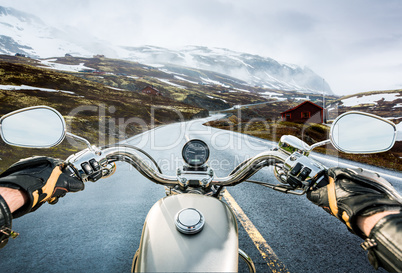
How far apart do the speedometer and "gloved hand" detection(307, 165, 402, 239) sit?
0.94 m

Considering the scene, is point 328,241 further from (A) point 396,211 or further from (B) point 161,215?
(B) point 161,215

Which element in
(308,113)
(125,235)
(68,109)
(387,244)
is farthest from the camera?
(308,113)

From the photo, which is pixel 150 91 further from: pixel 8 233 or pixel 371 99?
pixel 8 233

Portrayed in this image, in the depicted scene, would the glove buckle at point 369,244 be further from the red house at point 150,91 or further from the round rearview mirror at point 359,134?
the red house at point 150,91

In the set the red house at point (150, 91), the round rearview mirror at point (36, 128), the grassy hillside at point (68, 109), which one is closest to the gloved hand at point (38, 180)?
the round rearview mirror at point (36, 128)

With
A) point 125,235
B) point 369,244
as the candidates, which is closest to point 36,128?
point 125,235

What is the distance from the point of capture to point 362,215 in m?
0.91

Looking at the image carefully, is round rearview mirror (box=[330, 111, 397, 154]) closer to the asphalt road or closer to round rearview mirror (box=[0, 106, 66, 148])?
the asphalt road

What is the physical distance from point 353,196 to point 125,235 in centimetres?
281

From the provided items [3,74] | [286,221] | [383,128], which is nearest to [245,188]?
[286,221]

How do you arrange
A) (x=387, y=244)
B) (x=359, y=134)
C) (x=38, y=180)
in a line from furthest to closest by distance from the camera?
(x=359, y=134), (x=38, y=180), (x=387, y=244)

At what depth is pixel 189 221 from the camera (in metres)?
0.92

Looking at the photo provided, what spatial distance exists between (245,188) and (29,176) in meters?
4.02

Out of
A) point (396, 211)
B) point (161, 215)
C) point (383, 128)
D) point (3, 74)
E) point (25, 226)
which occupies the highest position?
point (3, 74)
